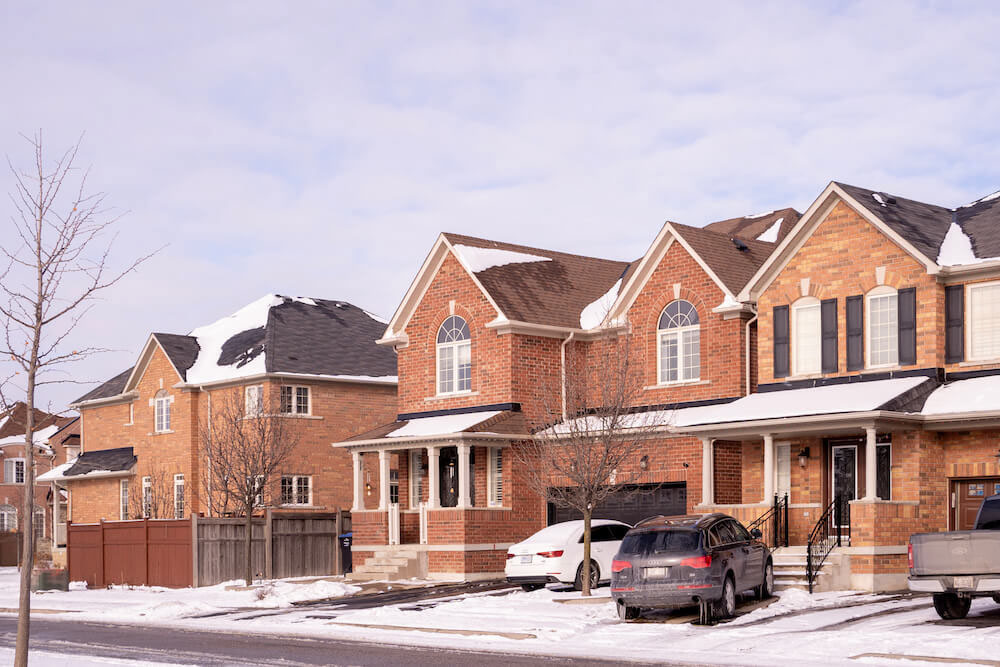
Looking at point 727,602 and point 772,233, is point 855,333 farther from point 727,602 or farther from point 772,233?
point 727,602

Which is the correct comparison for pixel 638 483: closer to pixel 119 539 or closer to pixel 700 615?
pixel 700 615

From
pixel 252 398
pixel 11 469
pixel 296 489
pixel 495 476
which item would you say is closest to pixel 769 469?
pixel 495 476

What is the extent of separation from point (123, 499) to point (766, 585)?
31.3 m

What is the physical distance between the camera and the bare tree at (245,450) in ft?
114

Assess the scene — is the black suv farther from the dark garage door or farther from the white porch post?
the dark garage door

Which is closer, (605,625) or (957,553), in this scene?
(957,553)

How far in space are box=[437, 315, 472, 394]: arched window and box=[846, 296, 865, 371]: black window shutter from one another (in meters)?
10.9

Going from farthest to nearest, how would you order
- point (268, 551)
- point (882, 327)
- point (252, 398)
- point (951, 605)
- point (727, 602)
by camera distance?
point (252, 398) → point (268, 551) → point (882, 327) → point (727, 602) → point (951, 605)

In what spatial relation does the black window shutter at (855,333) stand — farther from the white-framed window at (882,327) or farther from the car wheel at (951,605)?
the car wheel at (951,605)

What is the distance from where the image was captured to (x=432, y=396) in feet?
121

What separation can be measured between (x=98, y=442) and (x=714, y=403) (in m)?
29.0

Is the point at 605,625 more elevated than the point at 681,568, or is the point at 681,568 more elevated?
the point at 681,568

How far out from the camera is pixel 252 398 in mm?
42969

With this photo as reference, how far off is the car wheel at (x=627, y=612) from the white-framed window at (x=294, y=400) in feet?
71.9
